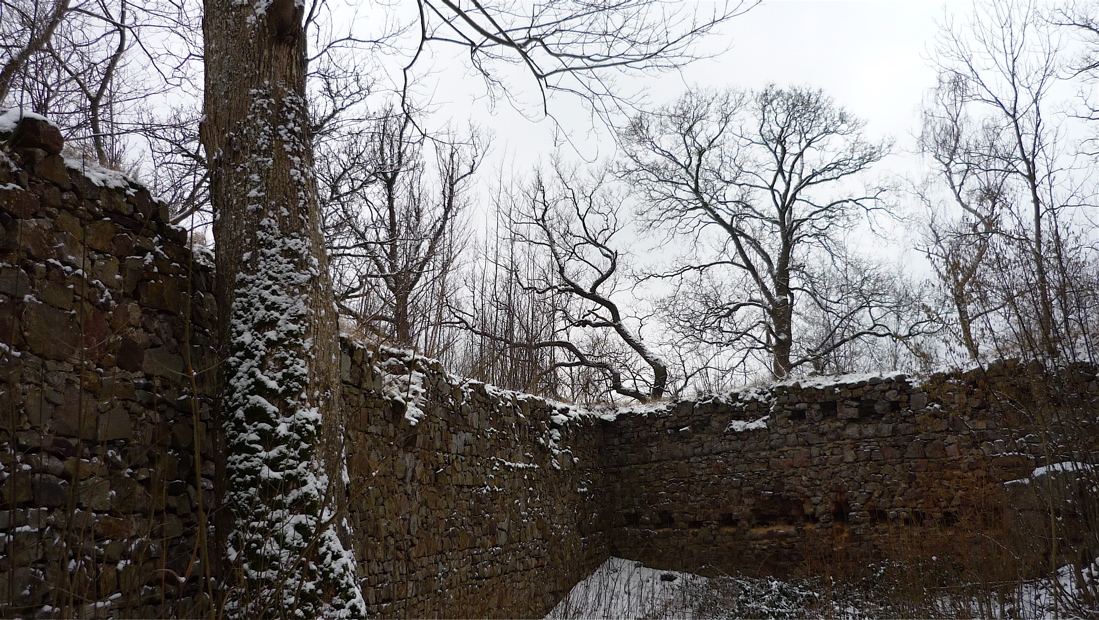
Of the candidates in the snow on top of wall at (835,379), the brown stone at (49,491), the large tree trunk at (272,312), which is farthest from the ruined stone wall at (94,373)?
the snow on top of wall at (835,379)

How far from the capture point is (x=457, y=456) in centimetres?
661

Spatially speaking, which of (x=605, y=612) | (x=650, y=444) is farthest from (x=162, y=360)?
(x=650, y=444)

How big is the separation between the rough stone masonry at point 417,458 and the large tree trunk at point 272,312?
251 mm

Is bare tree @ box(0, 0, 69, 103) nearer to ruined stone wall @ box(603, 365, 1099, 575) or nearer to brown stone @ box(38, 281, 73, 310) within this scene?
brown stone @ box(38, 281, 73, 310)

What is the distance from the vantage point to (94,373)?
3.41 m

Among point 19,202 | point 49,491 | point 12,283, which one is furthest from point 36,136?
point 49,491

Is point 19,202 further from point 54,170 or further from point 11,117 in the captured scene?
point 11,117

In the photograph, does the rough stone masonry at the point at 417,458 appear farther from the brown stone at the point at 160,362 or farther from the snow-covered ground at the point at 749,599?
the snow-covered ground at the point at 749,599

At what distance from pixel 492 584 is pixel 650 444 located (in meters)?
3.76

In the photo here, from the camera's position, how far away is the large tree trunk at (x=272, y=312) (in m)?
3.68

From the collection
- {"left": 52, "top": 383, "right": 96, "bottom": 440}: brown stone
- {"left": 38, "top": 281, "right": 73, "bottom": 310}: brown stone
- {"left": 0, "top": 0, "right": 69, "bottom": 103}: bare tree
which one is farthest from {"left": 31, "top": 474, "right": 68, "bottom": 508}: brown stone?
{"left": 0, "top": 0, "right": 69, "bottom": 103}: bare tree

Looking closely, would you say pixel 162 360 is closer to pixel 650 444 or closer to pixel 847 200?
pixel 650 444

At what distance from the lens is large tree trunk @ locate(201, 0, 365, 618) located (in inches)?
145

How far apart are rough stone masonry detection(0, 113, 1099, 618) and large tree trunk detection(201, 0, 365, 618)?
0.25 m
